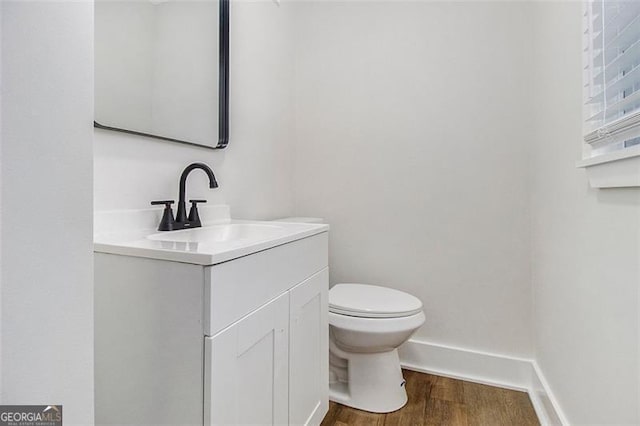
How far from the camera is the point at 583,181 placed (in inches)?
41.1

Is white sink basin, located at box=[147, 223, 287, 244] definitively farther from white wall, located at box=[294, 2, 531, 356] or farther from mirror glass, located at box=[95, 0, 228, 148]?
white wall, located at box=[294, 2, 531, 356]

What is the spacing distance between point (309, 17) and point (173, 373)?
2056mm

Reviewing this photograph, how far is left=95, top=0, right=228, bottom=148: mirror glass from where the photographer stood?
3.31 feet

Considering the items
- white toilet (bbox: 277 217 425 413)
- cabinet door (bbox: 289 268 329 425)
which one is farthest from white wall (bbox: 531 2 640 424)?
cabinet door (bbox: 289 268 329 425)

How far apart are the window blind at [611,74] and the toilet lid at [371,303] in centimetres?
89

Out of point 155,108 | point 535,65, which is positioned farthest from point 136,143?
point 535,65

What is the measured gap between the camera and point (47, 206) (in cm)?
43

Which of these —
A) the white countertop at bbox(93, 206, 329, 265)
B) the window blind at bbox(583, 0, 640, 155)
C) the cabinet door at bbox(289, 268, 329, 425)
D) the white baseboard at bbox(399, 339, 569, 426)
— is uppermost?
the window blind at bbox(583, 0, 640, 155)

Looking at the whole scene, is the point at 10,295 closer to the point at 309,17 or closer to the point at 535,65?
the point at 535,65

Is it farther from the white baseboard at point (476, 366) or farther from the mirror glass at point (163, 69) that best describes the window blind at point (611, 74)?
the mirror glass at point (163, 69)

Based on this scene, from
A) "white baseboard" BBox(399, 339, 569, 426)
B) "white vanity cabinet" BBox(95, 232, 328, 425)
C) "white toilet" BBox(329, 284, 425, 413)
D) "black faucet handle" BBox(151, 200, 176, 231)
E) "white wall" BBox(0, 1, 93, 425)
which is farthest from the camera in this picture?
"white baseboard" BBox(399, 339, 569, 426)

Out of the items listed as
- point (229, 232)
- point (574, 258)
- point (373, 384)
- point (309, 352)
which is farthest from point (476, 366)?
point (229, 232)

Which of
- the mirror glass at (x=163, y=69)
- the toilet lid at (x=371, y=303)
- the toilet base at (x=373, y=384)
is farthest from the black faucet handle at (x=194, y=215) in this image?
the toilet base at (x=373, y=384)

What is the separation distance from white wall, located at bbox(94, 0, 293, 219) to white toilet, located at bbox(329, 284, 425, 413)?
2.19 ft
